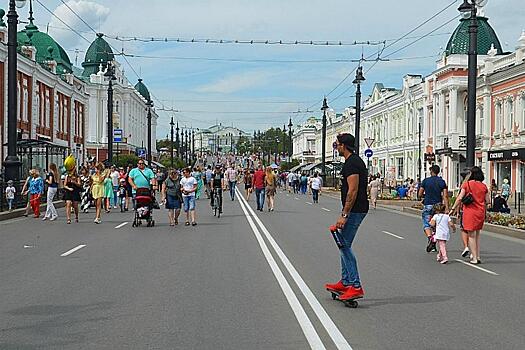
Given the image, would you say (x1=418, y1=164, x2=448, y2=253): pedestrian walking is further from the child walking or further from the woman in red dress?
the woman in red dress

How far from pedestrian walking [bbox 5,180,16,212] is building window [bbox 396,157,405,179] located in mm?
47567

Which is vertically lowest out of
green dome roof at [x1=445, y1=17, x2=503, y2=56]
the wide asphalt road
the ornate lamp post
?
the wide asphalt road

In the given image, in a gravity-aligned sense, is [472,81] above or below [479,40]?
below

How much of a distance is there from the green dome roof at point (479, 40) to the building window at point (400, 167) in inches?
594

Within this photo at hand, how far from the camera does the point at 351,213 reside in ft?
30.2

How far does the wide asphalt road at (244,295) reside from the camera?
25.0ft

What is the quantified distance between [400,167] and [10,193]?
49.4 meters

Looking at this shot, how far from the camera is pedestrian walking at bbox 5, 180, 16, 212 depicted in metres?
24.6

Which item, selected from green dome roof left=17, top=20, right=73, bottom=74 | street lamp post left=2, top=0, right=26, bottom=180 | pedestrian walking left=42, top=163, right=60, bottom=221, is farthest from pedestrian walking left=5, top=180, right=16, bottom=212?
green dome roof left=17, top=20, right=73, bottom=74

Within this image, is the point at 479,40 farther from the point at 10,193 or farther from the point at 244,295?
the point at 244,295

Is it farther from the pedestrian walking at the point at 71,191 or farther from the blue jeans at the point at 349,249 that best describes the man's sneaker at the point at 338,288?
the pedestrian walking at the point at 71,191

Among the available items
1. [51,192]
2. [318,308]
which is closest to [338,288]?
[318,308]

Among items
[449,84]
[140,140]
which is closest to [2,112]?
[449,84]

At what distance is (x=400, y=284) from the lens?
36.8 feet
